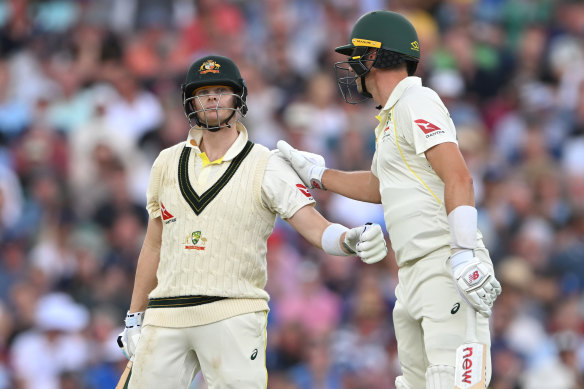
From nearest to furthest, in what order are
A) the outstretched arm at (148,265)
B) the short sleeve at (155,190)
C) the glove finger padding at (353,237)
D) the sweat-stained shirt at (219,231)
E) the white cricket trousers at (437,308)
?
the white cricket trousers at (437,308), the glove finger padding at (353,237), the sweat-stained shirt at (219,231), the short sleeve at (155,190), the outstretched arm at (148,265)

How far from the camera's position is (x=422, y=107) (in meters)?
5.79

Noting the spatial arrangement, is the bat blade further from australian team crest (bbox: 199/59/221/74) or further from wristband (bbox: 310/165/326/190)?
australian team crest (bbox: 199/59/221/74)

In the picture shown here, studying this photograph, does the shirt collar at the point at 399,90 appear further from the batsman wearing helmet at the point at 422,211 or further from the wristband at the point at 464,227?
the wristband at the point at 464,227

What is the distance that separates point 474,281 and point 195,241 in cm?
156

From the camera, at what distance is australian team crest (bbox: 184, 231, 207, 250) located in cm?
605

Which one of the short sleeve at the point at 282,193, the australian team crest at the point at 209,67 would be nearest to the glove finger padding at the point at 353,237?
the short sleeve at the point at 282,193

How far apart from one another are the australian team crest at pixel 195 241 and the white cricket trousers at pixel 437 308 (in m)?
1.08

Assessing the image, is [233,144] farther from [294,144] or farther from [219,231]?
[294,144]

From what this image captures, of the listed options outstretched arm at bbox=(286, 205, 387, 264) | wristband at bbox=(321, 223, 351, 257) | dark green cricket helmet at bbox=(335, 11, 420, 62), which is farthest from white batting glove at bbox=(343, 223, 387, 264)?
dark green cricket helmet at bbox=(335, 11, 420, 62)

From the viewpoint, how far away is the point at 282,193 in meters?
6.10

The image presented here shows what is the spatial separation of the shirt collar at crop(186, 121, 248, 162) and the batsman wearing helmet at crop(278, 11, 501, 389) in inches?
28.4

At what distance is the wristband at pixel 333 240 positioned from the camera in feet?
19.3

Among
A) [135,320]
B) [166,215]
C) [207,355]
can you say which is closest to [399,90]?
[166,215]

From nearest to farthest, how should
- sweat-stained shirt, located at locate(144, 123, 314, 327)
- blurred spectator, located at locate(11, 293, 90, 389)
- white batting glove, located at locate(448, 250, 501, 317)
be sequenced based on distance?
white batting glove, located at locate(448, 250, 501, 317), sweat-stained shirt, located at locate(144, 123, 314, 327), blurred spectator, located at locate(11, 293, 90, 389)
